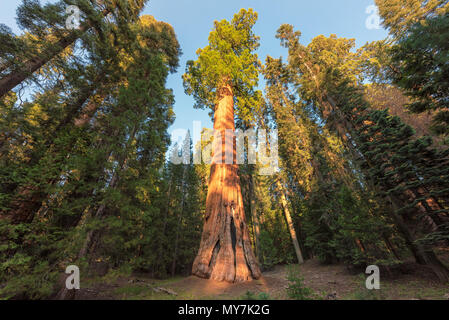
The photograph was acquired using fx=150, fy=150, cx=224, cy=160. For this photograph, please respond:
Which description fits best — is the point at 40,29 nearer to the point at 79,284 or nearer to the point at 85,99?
the point at 85,99

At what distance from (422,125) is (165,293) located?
16.6 m

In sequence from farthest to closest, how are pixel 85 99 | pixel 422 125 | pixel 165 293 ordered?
pixel 422 125 → pixel 85 99 → pixel 165 293

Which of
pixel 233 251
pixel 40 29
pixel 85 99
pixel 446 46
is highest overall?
pixel 40 29

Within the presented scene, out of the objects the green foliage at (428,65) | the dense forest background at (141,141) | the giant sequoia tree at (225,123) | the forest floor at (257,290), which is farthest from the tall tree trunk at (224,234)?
the green foliage at (428,65)

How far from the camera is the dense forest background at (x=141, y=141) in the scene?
15.3 ft

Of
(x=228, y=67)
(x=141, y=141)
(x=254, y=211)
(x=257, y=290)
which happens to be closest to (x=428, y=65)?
(x=228, y=67)

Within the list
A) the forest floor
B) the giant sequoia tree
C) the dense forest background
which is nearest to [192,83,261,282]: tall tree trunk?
the giant sequoia tree

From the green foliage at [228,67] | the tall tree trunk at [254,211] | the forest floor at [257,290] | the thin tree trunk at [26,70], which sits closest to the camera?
the forest floor at [257,290]

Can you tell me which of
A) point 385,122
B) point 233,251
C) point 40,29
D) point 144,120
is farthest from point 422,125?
point 40,29

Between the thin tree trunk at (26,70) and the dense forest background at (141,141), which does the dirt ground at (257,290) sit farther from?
the thin tree trunk at (26,70)

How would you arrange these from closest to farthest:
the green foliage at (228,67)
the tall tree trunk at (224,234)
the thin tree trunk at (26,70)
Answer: the tall tree trunk at (224,234)
the thin tree trunk at (26,70)
the green foliage at (228,67)

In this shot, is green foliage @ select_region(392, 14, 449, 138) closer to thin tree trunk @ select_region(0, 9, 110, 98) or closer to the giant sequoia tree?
the giant sequoia tree

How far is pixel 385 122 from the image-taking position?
689cm

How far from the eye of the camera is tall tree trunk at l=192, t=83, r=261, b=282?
206 inches
